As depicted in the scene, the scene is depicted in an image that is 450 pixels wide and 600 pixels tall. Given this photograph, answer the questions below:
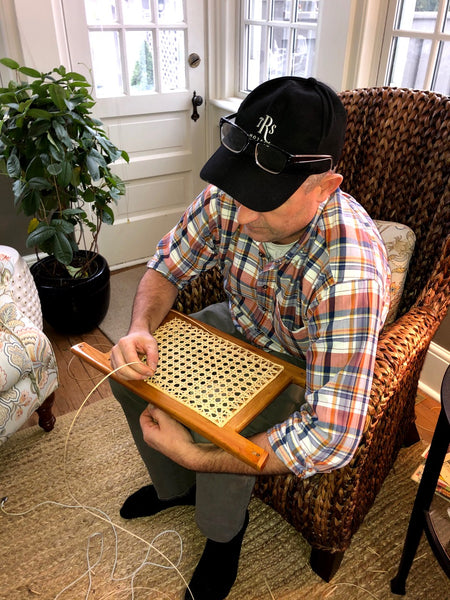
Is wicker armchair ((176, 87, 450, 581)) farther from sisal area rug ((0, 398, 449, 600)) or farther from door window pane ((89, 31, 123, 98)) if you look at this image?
door window pane ((89, 31, 123, 98))

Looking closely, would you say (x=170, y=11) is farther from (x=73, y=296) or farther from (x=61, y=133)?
(x=73, y=296)

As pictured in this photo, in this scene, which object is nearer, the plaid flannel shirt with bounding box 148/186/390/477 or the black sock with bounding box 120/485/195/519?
→ the plaid flannel shirt with bounding box 148/186/390/477

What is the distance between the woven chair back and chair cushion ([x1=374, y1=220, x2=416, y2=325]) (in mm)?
49

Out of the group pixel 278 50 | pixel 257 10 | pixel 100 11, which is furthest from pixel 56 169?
pixel 257 10

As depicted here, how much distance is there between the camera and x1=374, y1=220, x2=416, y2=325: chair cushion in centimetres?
123

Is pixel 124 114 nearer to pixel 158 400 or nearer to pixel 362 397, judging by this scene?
pixel 158 400

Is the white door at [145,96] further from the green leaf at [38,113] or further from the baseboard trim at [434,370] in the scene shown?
the baseboard trim at [434,370]

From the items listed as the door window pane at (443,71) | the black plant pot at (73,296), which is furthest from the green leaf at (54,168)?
the door window pane at (443,71)

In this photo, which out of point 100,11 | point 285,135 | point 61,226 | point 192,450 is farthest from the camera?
point 100,11

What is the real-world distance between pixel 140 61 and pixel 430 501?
2184 mm

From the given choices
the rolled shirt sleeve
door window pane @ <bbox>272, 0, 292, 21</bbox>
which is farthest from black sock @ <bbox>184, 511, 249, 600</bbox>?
door window pane @ <bbox>272, 0, 292, 21</bbox>

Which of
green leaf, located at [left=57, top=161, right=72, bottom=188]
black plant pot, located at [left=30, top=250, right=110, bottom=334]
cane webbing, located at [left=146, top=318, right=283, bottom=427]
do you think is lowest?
black plant pot, located at [left=30, top=250, right=110, bottom=334]

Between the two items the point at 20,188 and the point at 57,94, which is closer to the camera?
the point at 57,94

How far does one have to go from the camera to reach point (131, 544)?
4.32 feet
